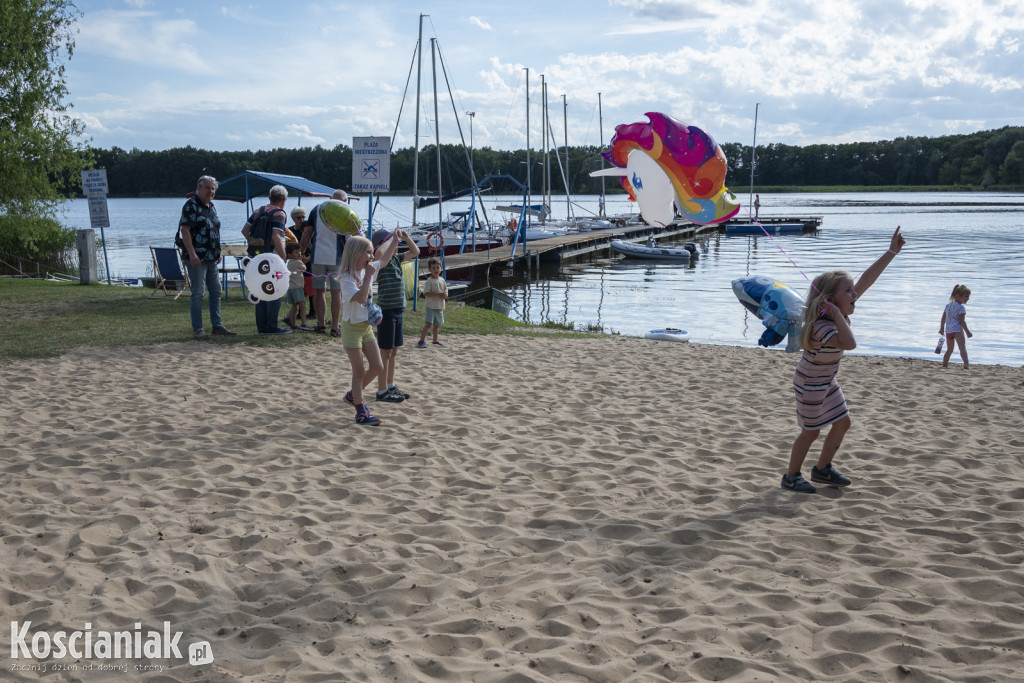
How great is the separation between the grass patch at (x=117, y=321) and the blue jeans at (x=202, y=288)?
283 millimetres

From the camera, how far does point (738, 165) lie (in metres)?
65.6

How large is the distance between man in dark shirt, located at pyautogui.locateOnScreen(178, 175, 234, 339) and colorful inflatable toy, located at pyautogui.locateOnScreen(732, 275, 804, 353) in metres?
7.07

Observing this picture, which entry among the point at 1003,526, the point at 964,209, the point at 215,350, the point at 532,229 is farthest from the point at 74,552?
the point at 964,209

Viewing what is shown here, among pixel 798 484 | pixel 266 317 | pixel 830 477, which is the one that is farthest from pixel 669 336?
pixel 798 484

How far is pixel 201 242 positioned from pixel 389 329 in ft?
12.7

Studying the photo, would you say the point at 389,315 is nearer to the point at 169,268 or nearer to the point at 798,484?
the point at 798,484

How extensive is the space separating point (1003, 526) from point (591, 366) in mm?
5729

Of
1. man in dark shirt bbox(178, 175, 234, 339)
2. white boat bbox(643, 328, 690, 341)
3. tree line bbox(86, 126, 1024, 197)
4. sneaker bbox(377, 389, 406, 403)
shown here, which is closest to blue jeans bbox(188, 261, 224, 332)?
man in dark shirt bbox(178, 175, 234, 339)

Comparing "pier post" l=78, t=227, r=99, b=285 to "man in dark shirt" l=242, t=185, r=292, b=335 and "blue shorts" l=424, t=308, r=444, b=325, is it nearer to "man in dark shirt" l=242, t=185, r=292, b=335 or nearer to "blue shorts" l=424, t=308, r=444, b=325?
"man in dark shirt" l=242, t=185, r=292, b=335

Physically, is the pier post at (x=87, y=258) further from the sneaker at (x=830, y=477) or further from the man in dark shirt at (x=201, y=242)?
the sneaker at (x=830, y=477)

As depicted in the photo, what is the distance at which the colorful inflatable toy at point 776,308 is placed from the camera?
5020 millimetres

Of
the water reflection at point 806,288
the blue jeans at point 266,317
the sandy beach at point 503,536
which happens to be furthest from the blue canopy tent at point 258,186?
the sandy beach at point 503,536

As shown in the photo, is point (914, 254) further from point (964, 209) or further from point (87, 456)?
point (964, 209)

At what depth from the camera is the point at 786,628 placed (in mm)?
3430
